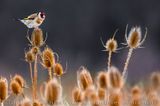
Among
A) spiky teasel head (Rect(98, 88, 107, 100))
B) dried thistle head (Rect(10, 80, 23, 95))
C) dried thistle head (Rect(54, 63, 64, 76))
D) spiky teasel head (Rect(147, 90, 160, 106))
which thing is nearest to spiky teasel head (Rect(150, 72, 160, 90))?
spiky teasel head (Rect(147, 90, 160, 106))

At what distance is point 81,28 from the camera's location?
A: 13.1 m

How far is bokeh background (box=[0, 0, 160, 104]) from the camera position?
1008 cm

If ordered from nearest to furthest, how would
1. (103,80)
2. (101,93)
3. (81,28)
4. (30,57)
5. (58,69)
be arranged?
1. (103,80)
2. (101,93)
3. (58,69)
4. (30,57)
5. (81,28)

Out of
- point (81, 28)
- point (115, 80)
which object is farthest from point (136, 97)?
point (81, 28)

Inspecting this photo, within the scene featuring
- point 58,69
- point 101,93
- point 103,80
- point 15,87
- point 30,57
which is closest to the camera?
point 103,80

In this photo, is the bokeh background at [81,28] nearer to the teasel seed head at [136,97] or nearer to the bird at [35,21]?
the bird at [35,21]

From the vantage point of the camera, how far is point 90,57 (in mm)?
10602

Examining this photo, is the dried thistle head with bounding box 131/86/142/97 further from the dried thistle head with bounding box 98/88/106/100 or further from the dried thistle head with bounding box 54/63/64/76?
the dried thistle head with bounding box 54/63/64/76

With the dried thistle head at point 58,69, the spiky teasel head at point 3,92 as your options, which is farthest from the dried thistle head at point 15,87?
the dried thistle head at point 58,69

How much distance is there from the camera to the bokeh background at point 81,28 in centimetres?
1008

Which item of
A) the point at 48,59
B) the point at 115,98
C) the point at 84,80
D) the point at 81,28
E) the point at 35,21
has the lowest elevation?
the point at 115,98

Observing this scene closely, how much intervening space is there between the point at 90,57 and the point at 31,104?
829cm

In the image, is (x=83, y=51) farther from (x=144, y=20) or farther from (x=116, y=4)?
(x=116, y=4)

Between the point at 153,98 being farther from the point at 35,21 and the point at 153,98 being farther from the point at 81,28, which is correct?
the point at 81,28
